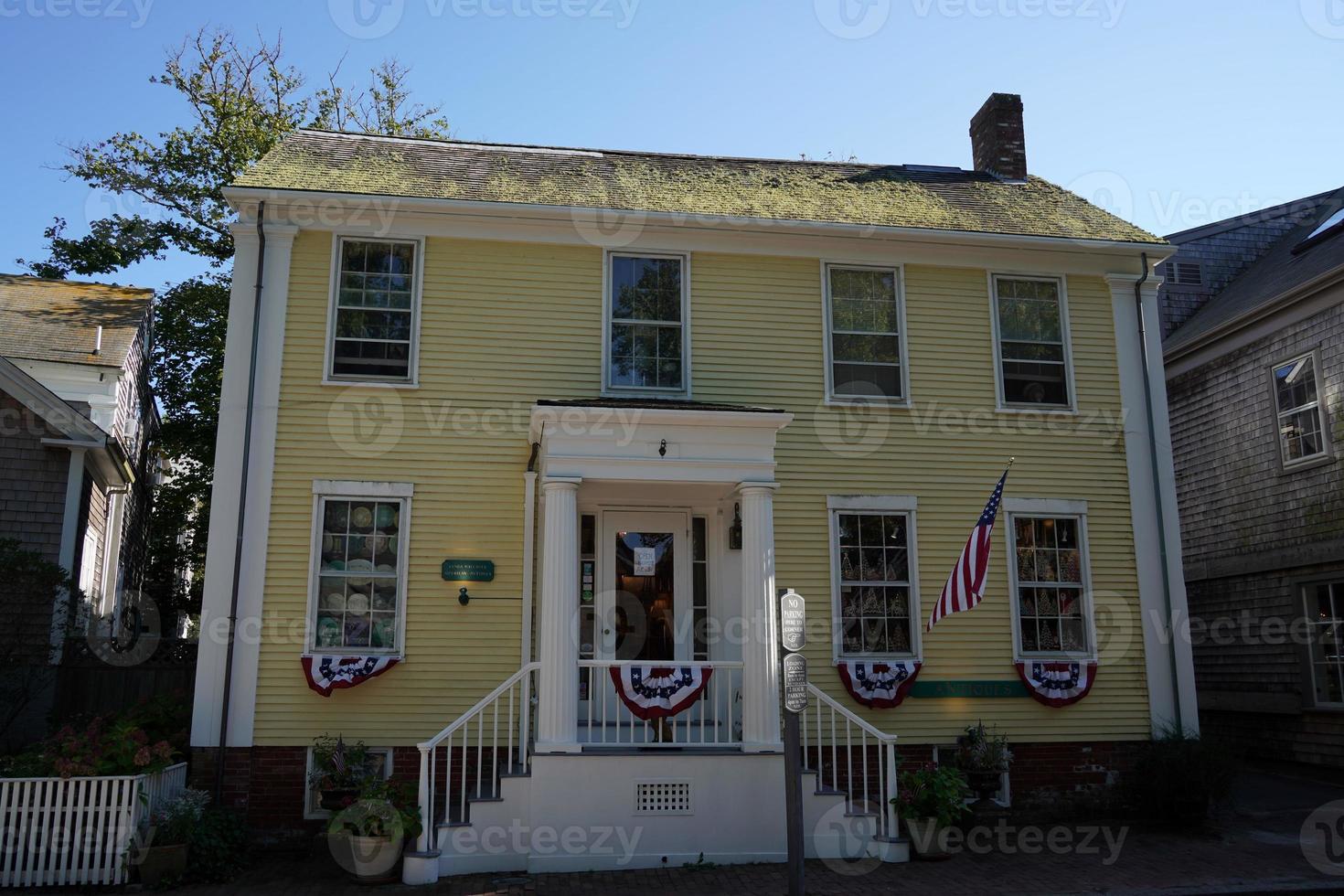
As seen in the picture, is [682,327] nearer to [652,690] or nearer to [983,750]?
[652,690]

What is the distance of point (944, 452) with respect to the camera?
38.9ft

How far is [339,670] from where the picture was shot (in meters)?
10.2

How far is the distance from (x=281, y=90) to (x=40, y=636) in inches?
Result: 635

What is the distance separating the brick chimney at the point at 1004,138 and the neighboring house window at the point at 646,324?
18.9 ft

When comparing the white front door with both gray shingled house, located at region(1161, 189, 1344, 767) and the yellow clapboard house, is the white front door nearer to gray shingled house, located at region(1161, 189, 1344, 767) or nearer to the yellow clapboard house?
the yellow clapboard house

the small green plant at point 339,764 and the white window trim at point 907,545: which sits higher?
the white window trim at point 907,545

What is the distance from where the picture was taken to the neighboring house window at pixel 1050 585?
38.1ft

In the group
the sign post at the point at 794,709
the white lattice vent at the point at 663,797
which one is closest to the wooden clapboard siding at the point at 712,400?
the white lattice vent at the point at 663,797

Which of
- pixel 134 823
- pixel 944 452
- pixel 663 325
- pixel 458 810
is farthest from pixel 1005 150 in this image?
pixel 134 823

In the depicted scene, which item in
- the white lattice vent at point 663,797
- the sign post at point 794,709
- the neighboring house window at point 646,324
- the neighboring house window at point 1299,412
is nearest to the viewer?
the sign post at point 794,709

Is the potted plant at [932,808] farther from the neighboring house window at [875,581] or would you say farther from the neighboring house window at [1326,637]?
the neighboring house window at [1326,637]

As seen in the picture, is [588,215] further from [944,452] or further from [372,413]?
[944,452]

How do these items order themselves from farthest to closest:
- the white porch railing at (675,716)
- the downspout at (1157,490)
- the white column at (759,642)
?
the downspout at (1157,490), the white porch railing at (675,716), the white column at (759,642)

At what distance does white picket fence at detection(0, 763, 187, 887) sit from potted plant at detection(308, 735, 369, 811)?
1.55 m
